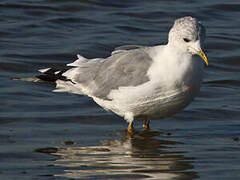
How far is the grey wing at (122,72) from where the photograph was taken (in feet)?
21.9

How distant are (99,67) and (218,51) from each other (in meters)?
4.21

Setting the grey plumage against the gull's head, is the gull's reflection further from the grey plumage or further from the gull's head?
the gull's head

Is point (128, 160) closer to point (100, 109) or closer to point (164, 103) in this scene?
point (164, 103)

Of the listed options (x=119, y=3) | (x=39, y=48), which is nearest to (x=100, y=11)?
(x=119, y=3)

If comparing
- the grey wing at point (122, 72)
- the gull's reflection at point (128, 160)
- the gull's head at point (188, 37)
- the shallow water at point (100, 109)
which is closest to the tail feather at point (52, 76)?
the shallow water at point (100, 109)

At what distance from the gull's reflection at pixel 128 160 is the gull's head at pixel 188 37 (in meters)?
1.00

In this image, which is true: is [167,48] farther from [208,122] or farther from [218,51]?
[218,51]

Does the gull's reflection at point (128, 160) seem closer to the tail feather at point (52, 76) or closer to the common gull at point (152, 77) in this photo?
the common gull at point (152, 77)

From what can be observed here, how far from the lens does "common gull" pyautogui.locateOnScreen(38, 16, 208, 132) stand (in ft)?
21.0

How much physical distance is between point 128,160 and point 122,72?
114 cm

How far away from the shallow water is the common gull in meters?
0.38

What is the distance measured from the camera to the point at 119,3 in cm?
1379

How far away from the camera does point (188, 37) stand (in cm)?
631

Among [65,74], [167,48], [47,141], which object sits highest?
[167,48]
